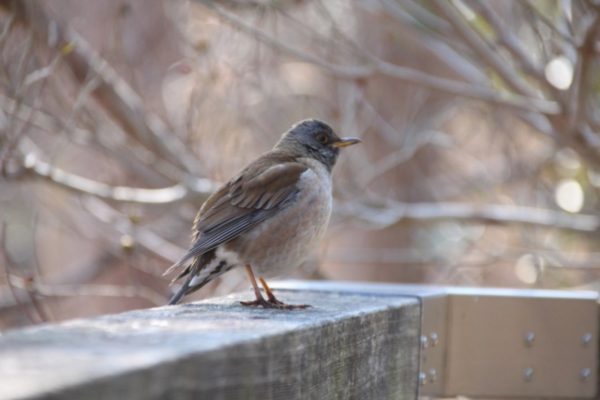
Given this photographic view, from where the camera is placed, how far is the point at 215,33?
7805 mm

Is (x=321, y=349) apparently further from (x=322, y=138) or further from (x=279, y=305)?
(x=322, y=138)

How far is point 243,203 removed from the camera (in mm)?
4000

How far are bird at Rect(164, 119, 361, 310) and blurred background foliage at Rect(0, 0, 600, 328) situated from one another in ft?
4.50

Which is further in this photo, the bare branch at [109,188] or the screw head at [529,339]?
the bare branch at [109,188]

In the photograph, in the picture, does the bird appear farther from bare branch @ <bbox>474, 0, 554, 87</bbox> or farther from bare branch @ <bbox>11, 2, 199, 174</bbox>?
bare branch @ <bbox>11, 2, 199, 174</bbox>

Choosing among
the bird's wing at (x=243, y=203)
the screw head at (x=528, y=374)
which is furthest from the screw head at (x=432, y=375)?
the bird's wing at (x=243, y=203)

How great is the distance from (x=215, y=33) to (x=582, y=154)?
3.47 metres

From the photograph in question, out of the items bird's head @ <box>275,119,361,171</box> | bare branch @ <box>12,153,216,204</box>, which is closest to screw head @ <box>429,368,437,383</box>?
bird's head @ <box>275,119,361,171</box>

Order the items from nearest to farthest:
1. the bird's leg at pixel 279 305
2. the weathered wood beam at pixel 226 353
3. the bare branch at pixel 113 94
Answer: the weathered wood beam at pixel 226 353
the bird's leg at pixel 279 305
the bare branch at pixel 113 94

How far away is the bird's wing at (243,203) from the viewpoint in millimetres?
3881

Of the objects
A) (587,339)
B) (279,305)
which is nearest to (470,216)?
(587,339)

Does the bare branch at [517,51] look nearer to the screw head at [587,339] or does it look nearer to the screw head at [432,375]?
the screw head at [587,339]

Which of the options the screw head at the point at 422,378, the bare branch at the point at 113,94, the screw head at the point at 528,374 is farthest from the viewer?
the bare branch at the point at 113,94

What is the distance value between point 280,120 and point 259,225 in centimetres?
513
